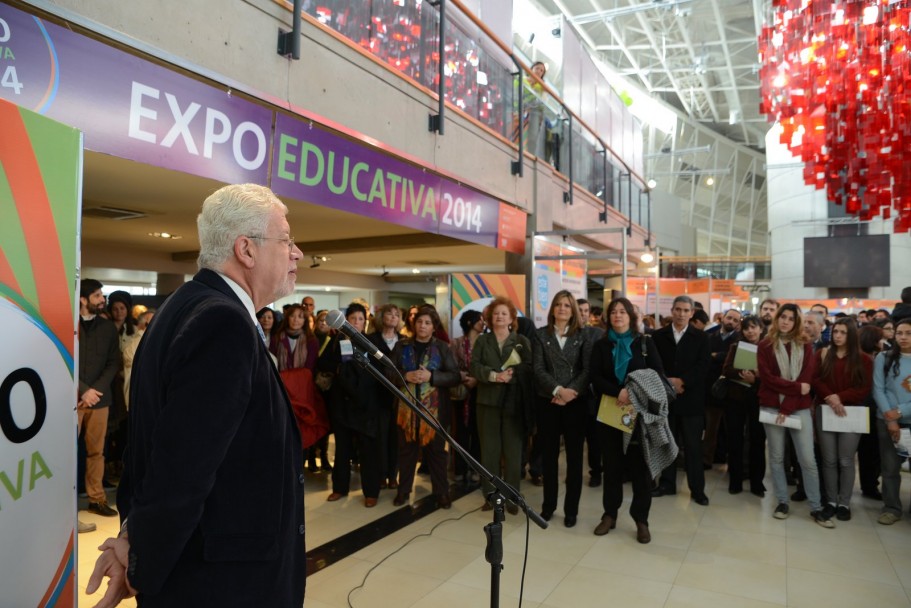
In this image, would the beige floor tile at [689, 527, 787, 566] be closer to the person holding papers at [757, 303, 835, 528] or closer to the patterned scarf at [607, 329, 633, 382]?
the person holding papers at [757, 303, 835, 528]

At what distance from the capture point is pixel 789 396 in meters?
4.18

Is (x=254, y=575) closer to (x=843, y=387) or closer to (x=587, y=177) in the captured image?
(x=843, y=387)

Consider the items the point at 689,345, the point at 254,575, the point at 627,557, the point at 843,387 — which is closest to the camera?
the point at 254,575

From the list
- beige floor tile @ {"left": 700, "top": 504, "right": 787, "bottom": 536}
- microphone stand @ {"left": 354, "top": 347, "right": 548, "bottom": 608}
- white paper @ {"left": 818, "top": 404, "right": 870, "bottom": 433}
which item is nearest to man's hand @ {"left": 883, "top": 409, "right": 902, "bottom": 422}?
white paper @ {"left": 818, "top": 404, "right": 870, "bottom": 433}

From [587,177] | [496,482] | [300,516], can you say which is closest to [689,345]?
[496,482]

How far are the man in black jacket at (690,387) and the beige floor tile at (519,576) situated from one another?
5.55 feet

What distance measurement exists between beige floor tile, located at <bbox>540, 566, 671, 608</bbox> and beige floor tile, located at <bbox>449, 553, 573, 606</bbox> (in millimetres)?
56

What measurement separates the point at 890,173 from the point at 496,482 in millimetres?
5168

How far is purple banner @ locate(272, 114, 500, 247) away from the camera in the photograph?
3.68 meters

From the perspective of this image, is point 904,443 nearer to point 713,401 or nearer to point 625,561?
point 713,401

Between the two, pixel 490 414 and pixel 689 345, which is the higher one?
pixel 689 345

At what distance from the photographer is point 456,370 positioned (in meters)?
4.48

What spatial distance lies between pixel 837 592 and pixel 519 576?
167cm

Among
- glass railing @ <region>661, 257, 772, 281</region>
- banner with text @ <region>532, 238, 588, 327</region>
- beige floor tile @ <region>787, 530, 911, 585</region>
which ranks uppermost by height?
glass railing @ <region>661, 257, 772, 281</region>
